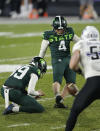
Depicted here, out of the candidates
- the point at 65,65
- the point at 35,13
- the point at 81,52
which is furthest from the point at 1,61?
the point at 35,13

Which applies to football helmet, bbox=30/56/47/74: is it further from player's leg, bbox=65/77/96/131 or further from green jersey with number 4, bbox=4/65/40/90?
player's leg, bbox=65/77/96/131

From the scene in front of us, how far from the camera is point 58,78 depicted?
805cm

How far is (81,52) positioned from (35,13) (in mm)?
18179

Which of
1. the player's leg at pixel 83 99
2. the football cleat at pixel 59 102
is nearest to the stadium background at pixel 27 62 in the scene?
the football cleat at pixel 59 102

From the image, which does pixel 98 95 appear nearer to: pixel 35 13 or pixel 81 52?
pixel 81 52

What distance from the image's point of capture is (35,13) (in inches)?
958

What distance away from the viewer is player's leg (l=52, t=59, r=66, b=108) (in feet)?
26.0

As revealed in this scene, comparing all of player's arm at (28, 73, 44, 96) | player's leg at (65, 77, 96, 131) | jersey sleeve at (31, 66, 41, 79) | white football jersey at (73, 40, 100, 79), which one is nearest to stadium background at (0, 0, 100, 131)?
player's arm at (28, 73, 44, 96)

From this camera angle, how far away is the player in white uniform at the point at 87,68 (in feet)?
20.1

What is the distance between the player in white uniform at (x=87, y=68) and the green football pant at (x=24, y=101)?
1.43 meters

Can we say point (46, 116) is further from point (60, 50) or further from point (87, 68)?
point (87, 68)

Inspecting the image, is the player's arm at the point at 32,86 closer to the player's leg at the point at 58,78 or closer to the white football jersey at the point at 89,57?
the player's leg at the point at 58,78

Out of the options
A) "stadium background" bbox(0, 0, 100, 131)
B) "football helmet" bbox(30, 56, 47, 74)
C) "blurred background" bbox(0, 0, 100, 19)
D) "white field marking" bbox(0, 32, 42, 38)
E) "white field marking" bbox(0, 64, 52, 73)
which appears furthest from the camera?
"blurred background" bbox(0, 0, 100, 19)

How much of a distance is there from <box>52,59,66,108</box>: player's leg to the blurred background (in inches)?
626
